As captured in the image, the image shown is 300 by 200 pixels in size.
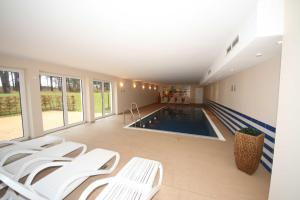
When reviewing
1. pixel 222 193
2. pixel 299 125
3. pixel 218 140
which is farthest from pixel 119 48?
pixel 218 140

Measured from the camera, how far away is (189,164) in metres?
2.49

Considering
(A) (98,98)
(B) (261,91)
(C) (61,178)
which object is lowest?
(C) (61,178)

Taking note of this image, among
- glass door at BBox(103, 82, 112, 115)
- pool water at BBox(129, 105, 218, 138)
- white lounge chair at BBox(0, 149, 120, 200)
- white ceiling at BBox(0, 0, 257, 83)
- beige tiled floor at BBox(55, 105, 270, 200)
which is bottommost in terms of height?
pool water at BBox(129, 105, 218, 138)

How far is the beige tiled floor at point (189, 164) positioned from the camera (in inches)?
70.8

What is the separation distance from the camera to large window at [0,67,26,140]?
346 cm

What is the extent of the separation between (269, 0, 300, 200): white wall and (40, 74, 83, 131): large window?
5610mm

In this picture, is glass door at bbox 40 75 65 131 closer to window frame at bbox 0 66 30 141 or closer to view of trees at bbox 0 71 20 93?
window frame at bbox 0 66 30 141

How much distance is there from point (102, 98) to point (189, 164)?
5.56 metres

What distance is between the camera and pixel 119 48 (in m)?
2.76

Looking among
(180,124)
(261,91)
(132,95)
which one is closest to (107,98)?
(132,95)

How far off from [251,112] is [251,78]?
0.86 meters

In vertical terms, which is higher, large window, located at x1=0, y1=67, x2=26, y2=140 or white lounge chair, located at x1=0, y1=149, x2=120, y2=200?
large window, located at x1=0, y1=67, x2=26, y2=140

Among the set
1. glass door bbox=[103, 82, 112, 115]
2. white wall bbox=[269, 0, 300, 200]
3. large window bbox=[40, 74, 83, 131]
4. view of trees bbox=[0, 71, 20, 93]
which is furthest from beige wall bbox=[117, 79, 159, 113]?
white wall bbox=[269, 0, 300, 200]

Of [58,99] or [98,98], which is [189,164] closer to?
[58,99]
